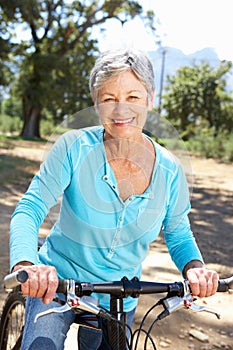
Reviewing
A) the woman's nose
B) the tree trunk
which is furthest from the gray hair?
the tree trunk

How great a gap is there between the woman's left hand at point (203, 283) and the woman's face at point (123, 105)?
1.62 feet

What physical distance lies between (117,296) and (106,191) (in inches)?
14.0

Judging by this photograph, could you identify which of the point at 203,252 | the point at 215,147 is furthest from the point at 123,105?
the point at 215,147

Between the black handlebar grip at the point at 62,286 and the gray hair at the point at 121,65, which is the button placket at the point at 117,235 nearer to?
the black handlebar grip at the point at 62,286

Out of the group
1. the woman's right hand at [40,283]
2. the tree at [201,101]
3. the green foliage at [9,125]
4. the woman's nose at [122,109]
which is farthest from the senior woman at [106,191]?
the green foliage at [9,125]

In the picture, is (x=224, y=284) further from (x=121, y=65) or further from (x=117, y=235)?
(x=121, y=65)

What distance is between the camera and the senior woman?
64.6 inches

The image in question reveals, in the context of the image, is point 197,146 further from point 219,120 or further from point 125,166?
point 125,166

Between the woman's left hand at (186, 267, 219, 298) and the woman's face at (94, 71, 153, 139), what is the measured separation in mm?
493

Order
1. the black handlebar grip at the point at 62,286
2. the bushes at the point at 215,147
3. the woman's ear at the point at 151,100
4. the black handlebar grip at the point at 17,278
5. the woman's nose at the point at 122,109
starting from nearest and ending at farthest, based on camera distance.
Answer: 1. the black handlebar grip at the point at 17,278
2. the black handlebar grip at the point at 62,286
3. the woman's nose at the point at 122,109
4. the woman's ear at the point at 151,100
5. the bushes at the point at 215,147

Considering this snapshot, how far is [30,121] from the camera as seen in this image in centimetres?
3181

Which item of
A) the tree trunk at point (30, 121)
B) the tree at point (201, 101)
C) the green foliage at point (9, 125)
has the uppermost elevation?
the tree at point (201, 101)

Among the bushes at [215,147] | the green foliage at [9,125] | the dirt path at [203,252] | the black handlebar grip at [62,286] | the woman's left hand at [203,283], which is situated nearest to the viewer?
the black handlebar grip at [62,286]

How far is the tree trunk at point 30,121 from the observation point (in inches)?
1209
